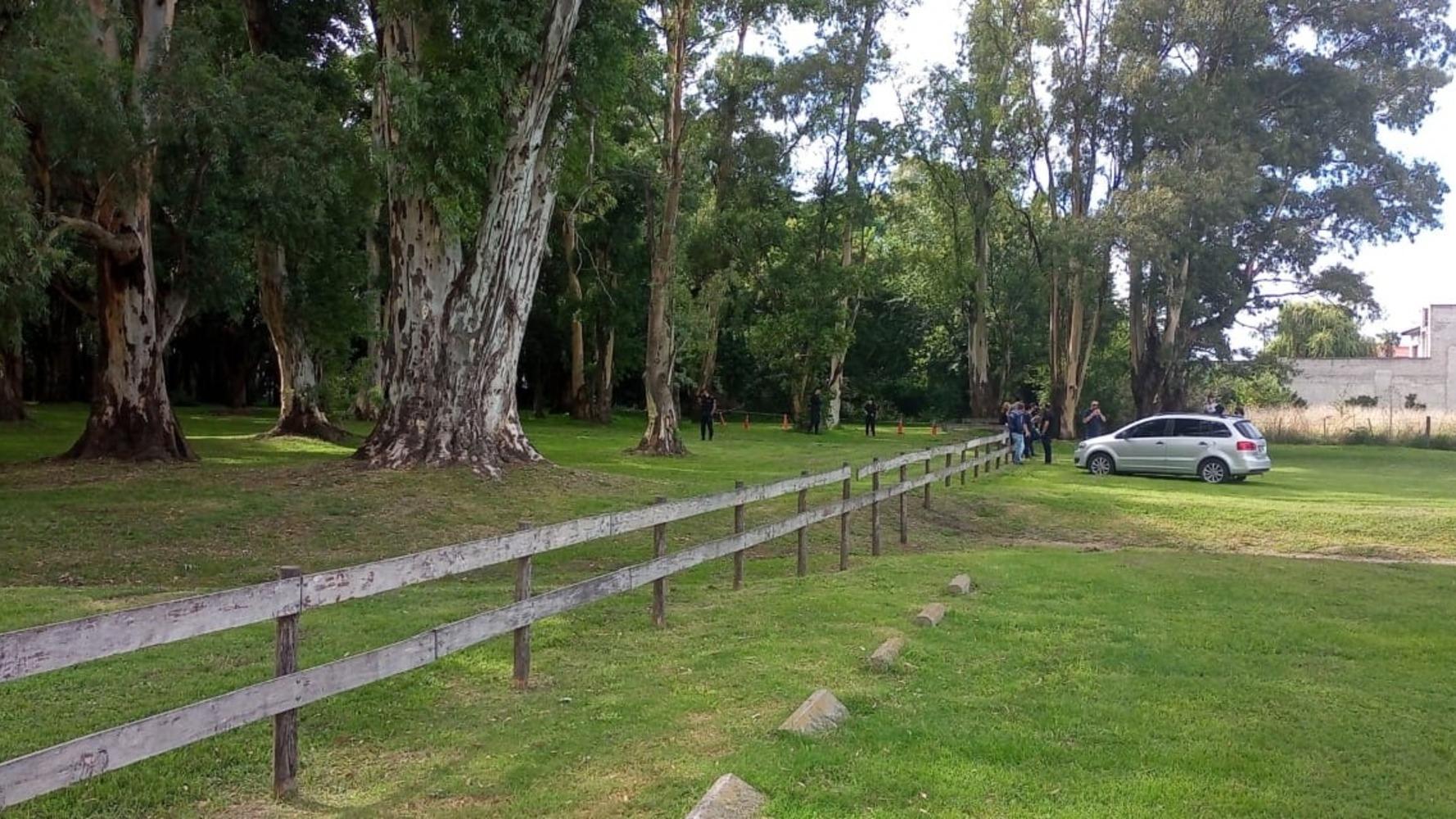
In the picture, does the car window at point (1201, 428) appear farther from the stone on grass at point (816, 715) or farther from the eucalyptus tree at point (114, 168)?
the eucalyptus tree at point (114, 168)

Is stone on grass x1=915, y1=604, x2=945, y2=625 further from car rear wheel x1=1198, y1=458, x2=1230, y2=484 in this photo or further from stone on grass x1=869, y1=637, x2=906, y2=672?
car rear wheel x1=1198, y1=458, x2=1230, y2=484

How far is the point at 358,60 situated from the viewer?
24.5 meters

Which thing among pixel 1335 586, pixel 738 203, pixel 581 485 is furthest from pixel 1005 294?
pixel 1335 586

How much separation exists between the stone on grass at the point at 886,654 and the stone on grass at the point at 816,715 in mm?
911

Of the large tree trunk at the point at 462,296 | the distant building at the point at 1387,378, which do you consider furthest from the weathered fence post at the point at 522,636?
the distant building at the point at 1387,378

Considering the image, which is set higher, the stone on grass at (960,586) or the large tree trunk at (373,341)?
the large tree trunk at (373,341)

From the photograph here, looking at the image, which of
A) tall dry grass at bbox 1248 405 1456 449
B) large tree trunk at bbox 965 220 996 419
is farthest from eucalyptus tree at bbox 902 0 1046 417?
tall dry grass at bbox 1248 405 1456 449

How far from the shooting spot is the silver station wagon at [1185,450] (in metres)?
23.3

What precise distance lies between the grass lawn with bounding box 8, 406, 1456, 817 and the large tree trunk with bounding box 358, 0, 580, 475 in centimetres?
195

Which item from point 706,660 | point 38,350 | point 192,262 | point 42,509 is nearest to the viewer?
point 706,660

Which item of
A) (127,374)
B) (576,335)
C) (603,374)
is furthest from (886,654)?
(576,335)

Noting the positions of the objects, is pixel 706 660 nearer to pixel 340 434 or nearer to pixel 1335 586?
pixel 1335 586

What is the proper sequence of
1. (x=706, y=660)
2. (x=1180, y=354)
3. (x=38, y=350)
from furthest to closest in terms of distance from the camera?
(x=38, y=350) < (x=1180, y=354) < (x=706, y=660)

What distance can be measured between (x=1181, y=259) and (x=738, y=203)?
15426 millimetres
